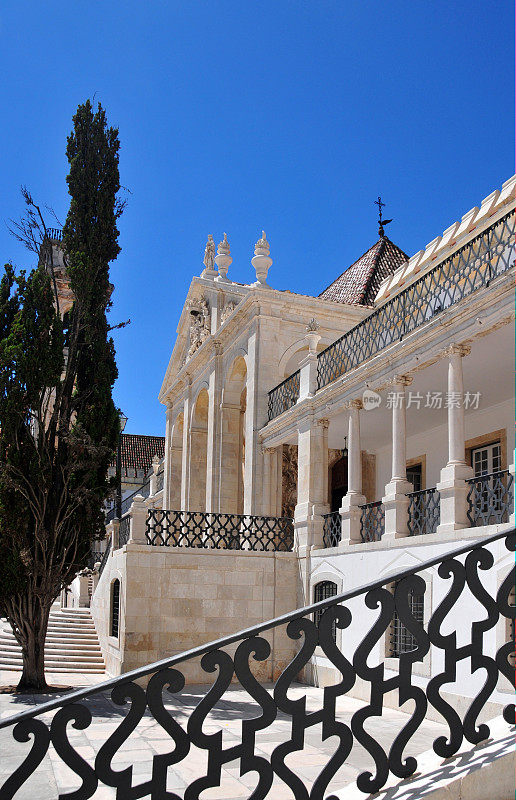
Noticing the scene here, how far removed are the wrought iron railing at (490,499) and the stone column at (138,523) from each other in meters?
6.63

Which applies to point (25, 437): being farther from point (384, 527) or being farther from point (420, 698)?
point (420, 698)

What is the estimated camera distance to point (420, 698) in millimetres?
3332

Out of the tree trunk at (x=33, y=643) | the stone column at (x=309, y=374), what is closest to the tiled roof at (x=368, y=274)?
the stone column at (x=309, y=374)

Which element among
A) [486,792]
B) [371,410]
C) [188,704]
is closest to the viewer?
[486,792]

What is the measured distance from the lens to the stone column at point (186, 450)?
23703mm

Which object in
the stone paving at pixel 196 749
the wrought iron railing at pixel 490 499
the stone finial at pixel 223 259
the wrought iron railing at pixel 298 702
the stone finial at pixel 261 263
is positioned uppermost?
the stone finial at pixel 223 259

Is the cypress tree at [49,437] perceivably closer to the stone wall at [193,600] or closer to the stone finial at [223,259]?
the stone wall at [193,600]

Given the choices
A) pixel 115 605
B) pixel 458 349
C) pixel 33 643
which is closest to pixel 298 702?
pixel 458 349

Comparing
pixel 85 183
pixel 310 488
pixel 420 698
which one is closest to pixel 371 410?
pixel 310 488

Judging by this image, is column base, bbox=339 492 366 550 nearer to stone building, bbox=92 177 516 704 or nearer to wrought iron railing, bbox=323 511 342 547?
stone building, bbox=92 177 516 704

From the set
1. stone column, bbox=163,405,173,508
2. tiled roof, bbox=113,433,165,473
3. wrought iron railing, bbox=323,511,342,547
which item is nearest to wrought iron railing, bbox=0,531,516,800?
wrought iron railing, bbox=323,511,342,547

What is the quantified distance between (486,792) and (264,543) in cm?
1382

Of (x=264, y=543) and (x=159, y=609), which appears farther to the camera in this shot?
(x=264, y=543)

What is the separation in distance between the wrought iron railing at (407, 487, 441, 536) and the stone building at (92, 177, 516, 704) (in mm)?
51
